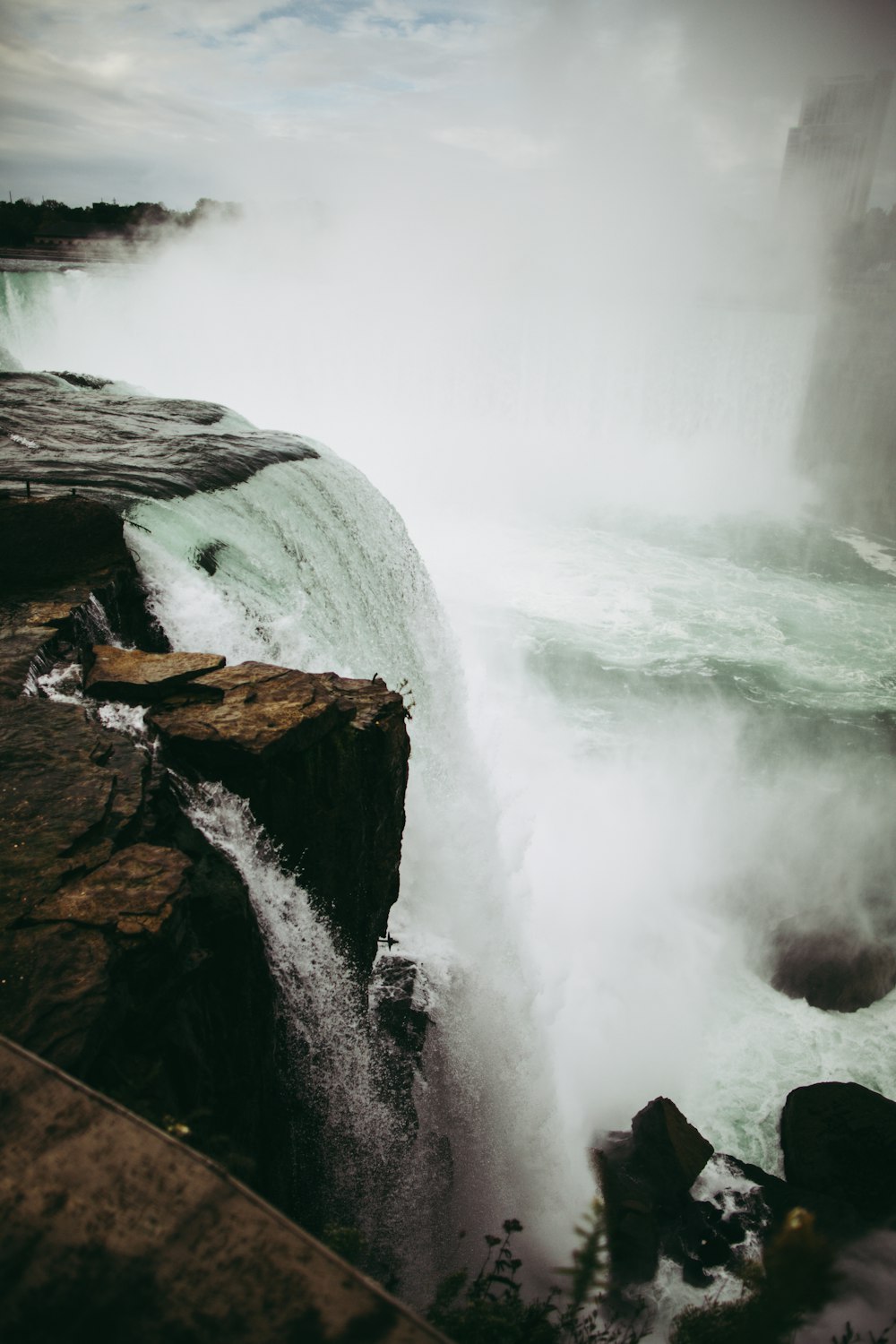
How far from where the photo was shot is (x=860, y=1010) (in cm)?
842

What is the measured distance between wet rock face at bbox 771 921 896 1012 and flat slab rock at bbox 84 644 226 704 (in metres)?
8.09

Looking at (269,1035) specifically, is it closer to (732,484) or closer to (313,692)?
(313,692)

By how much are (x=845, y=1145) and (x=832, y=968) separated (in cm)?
244

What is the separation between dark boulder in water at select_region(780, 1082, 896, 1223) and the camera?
630cm

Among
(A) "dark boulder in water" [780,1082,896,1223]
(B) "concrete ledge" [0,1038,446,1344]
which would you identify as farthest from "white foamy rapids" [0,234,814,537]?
(B) "concrete ledge" [0,1038,446,1344]

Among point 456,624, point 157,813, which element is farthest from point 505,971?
point 456,624

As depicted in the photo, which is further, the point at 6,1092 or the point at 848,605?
the point at 848,605

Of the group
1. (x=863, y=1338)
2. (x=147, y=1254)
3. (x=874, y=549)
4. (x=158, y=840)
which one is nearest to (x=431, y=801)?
(x=158, y=840)

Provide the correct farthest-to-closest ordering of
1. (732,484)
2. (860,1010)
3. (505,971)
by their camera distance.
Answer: (732,484), (860,1010), (505,971)

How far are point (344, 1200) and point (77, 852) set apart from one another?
10.3 feet

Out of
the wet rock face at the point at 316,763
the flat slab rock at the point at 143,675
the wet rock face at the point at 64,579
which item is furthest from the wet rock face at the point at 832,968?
the wet rock face at the point at 64,579

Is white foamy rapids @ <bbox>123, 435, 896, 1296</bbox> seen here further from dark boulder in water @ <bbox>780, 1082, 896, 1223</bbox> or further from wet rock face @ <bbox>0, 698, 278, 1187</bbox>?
wet rock face @ <bbox>0, 698, 278, 1187</bbox>

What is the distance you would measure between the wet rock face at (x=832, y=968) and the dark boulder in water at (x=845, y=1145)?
169 centimetres

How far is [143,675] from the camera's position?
417 cm
